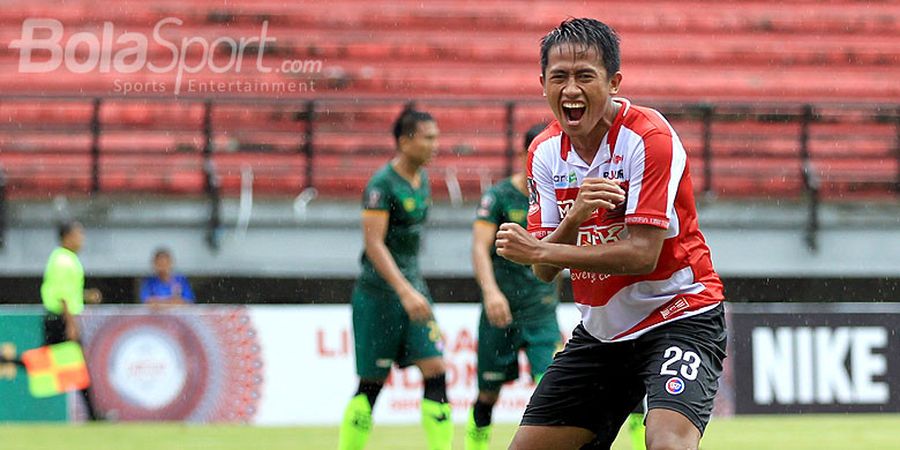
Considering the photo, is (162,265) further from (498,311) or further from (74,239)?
(498,311)

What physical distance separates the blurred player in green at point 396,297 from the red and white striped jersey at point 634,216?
10.9 ft

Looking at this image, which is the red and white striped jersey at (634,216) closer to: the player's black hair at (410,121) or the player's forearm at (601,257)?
the player's forearm at (601,257)

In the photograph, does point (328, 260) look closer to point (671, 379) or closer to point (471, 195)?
point (471, 195)

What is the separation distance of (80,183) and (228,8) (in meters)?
3.30

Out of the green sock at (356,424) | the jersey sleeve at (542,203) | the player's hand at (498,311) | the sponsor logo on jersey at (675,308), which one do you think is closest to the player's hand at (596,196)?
the jersey sleeve at (542,203)

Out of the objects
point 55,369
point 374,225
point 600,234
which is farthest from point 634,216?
point 55,369

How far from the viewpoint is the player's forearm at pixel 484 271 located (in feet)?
29.3

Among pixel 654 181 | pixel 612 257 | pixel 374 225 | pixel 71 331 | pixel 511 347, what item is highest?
pixel 654 181

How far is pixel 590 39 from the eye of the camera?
529 centimetres

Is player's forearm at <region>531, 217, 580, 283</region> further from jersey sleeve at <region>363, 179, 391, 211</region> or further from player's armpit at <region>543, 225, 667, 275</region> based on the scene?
jersey sleeve at <region>363, 179, 391, 211</region>

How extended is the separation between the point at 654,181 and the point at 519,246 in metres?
0.53

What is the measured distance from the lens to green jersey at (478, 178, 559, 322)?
926 cm

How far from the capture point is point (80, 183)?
55.5ft

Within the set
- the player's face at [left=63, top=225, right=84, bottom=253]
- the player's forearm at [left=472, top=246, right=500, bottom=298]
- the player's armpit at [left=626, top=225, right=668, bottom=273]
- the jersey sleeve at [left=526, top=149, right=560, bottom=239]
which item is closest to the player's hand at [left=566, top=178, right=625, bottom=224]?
the player's armpit at [left=626, top=225, right=668, bottom=273]
